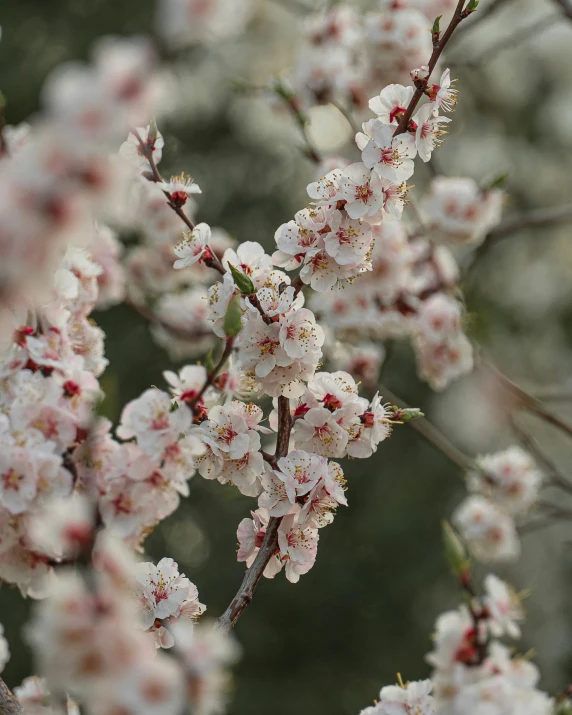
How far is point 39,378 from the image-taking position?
116 centimetres

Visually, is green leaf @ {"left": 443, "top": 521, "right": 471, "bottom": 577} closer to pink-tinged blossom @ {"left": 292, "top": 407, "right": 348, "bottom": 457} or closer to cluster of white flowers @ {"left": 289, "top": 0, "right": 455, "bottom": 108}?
pink-tinged blossom @ {"left": 292, "top": 407, "right": 348, "bottom": 457}

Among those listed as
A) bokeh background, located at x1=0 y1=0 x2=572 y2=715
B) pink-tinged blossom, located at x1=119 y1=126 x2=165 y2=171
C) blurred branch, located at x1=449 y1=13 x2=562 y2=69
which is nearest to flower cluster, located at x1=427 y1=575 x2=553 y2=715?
pink-tinged blossom, located at x1=119 y1=126 x2=165 y2=171

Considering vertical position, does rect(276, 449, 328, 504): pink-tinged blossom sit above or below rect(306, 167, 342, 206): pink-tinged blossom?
below

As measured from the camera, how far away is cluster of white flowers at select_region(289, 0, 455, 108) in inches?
107

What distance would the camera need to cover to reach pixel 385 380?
7.05 metres

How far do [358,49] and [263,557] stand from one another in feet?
7.04

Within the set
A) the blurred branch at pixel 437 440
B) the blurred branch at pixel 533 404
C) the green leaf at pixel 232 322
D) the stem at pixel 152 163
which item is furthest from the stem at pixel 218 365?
the blurred branch at pixel 533 404

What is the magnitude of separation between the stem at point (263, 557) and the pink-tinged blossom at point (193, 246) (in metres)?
0.27

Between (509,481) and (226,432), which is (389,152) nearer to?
(226,432)

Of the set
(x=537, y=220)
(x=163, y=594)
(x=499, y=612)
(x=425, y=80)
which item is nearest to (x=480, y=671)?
(x=499, y=612)

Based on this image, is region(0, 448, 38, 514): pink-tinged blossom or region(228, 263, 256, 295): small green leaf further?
region(228, 263, 256, 295): small green leaf

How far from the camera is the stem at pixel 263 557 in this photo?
1157mm

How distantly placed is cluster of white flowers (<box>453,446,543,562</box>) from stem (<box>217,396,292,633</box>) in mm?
1646

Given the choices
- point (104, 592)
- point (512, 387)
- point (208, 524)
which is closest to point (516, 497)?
point (512, 387)
